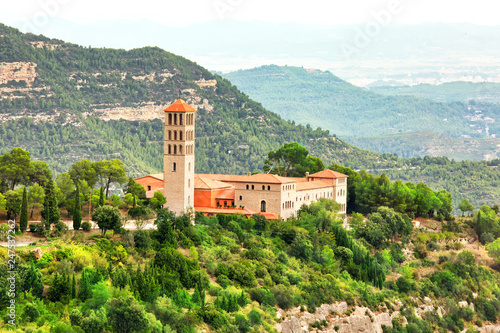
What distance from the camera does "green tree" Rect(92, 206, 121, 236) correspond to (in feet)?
230

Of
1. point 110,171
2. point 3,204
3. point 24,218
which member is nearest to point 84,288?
point 24,218

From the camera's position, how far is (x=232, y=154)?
171625 millimetres

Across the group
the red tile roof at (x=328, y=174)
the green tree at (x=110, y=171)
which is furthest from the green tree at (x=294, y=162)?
the green tree at (x=110, y=171)

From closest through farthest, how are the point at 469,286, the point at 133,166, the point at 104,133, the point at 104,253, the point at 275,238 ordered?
the point at 104,253 → the point at 275,238 → the point at 469,286 → the point at 133,166 → the point at 104,133

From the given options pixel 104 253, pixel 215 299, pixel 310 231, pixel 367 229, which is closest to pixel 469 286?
pixel 367 229

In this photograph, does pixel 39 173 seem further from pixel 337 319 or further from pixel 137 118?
pixel 137 118

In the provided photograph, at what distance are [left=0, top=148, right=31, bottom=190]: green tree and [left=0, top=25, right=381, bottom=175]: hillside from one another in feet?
211

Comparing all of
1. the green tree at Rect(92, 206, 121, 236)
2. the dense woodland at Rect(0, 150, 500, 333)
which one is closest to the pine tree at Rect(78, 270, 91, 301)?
the dense woodland at Rect(0, 150, 500, 333)

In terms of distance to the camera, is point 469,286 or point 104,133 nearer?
point 469,286

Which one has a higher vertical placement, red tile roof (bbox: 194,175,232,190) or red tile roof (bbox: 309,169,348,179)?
red tile roof (bbox: 309,169,348,179)

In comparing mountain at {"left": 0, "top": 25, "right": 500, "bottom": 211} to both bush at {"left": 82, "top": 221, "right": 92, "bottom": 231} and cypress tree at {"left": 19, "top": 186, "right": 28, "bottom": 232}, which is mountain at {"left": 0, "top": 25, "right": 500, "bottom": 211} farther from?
cypress tree at {"left": 19, "top": 186, "right": 28, "bottom": 232}

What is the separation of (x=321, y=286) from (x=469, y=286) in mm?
19867

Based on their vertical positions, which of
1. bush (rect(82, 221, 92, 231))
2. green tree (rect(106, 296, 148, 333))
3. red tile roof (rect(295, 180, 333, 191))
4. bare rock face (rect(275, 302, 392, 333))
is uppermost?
red tile roof (rect(295, 180, 333, 191))

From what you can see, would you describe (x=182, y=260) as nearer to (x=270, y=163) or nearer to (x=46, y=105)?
(x=270, y=163)
